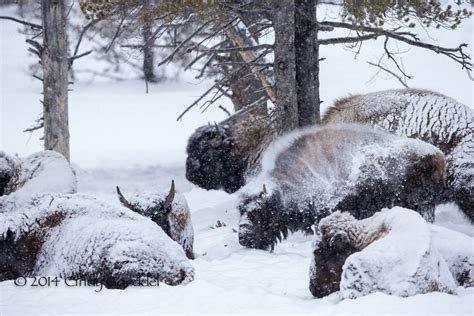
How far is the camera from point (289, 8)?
868 centimetres

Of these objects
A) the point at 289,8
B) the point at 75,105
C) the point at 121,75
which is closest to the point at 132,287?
the point at 289,8

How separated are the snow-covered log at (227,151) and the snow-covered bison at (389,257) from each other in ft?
18.8

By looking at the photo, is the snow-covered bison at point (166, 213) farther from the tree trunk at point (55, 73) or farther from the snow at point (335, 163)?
the tree trunk at point (55, 73)

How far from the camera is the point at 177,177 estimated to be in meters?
14.5

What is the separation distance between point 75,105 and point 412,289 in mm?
20220

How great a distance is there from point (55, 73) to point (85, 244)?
5.62 meters

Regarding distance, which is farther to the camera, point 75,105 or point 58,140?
point 75,105

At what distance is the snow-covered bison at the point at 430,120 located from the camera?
26.3 ft

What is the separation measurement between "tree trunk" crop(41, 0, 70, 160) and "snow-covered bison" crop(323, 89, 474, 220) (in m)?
4.10

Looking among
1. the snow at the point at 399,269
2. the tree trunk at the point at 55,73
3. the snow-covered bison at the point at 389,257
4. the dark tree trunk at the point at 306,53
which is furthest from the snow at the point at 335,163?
the tree trunk at the point at 55,73

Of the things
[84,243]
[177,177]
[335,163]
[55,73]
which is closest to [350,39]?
[335,163]

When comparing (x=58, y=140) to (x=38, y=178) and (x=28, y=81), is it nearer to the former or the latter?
(x=38, y=178)

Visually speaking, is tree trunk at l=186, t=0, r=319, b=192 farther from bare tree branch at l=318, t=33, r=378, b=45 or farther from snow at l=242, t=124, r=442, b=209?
snow at l=242, t=124, r=442, b=209

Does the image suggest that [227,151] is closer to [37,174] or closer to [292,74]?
[292,74]
